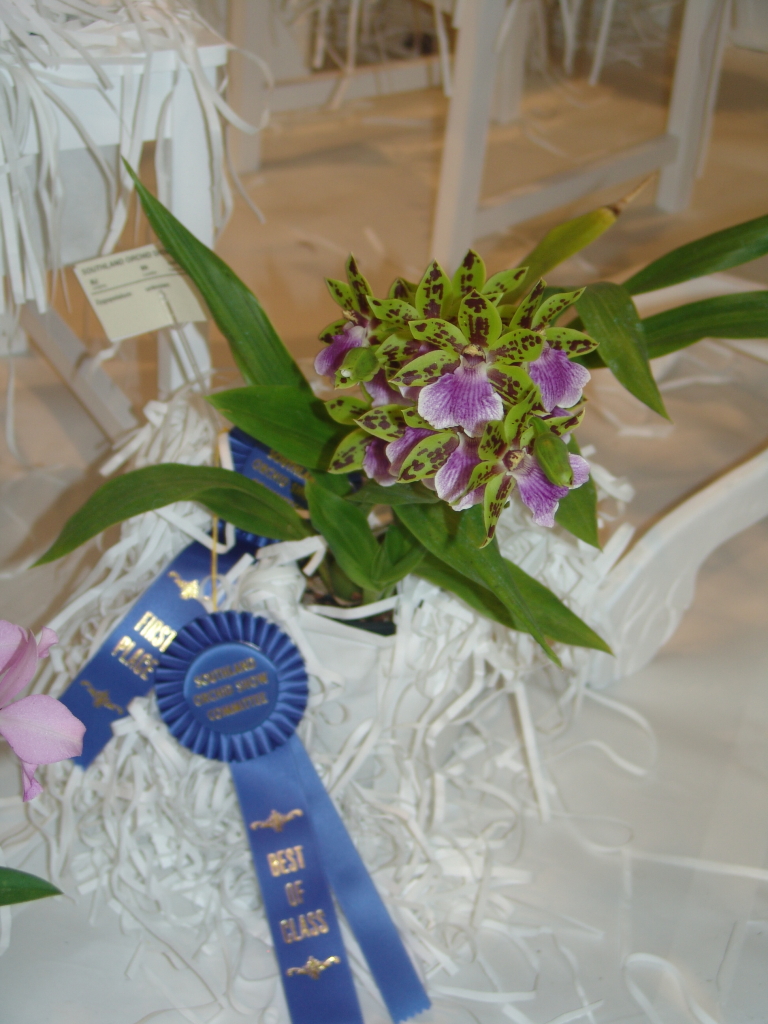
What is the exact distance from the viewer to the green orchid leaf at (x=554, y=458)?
1.42 ft

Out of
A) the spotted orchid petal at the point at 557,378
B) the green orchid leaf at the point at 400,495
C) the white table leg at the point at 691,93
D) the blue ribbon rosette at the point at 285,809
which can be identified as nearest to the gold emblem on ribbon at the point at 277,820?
the blue ribbon rosette at the point at 285,809

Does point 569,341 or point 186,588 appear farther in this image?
point 186,588

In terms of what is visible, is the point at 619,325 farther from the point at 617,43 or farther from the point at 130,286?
the point at 617,43

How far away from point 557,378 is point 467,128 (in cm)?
104

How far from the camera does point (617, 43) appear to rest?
2795 millimetres

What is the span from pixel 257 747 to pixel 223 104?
0.50 m

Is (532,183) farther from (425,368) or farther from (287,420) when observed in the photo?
(425,368)

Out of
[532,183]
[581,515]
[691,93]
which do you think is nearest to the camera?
[581,515]

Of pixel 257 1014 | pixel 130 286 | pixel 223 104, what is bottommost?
pixel 257 1014

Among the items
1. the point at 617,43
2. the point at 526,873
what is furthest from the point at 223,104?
the point at 617,43

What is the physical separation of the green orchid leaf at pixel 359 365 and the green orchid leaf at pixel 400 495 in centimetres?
7

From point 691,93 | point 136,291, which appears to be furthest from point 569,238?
point 691,93

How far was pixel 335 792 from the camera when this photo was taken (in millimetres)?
664

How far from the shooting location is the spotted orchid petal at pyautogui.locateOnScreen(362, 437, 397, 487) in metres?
0.52
